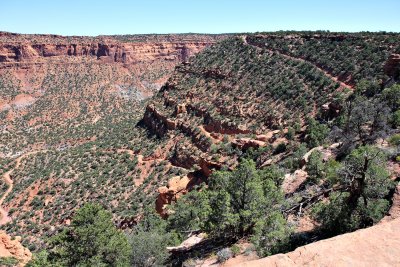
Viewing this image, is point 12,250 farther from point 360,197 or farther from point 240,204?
point 360,197

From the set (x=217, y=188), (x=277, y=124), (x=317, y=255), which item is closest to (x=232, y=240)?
(x=217, y=188)

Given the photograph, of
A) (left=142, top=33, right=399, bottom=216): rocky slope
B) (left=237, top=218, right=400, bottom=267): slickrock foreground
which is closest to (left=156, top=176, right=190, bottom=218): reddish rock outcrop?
(left=142, top=33, right=399, bottom=216): rocky slope

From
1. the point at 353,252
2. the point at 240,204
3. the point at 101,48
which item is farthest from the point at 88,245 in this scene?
the point at 101,48

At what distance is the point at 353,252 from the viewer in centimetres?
1027

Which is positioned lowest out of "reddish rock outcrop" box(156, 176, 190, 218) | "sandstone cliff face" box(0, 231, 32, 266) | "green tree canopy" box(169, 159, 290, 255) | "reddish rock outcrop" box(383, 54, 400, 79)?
"sandstone cliff face" box(0, 231, 32, 266)

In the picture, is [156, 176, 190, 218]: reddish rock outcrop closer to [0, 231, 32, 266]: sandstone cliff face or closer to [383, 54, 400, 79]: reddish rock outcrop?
[0, 231, 32, 266]: sandstone cliff face

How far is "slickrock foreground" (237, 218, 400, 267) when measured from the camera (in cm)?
986

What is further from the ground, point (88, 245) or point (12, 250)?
point (88, 245)

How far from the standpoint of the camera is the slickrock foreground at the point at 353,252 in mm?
9859

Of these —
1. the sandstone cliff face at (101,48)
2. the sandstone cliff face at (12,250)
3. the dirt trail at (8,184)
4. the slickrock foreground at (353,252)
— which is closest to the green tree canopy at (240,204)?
the slickrock foreground at (353,252)

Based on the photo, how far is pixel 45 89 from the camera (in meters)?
113

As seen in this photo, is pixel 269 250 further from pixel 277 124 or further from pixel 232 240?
pixel 277 124

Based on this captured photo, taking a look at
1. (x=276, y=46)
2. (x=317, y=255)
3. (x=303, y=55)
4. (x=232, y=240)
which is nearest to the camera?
(x=317, y=255)

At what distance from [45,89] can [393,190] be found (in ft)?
380
